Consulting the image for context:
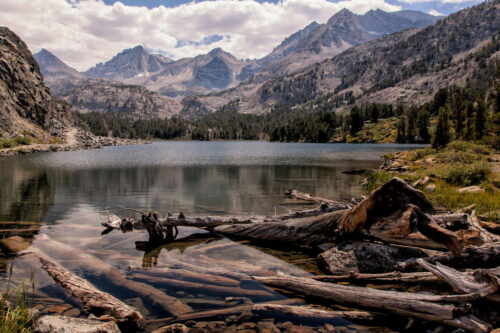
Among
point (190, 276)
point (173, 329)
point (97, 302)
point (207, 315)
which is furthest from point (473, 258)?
point (97, 302)

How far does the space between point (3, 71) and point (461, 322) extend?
632ft

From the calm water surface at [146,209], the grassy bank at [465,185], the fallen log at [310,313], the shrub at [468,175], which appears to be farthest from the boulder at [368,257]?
the shrub at [468,175]

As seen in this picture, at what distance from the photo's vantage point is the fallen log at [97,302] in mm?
8594

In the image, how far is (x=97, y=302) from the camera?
9.14 meters

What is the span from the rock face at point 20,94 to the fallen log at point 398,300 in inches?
5732

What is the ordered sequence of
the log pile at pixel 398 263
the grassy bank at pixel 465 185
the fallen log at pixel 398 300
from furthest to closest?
the grassy bank at pixel 465 185 < the log pile at pixel 398 263 < the fallen log at pixel 398 300

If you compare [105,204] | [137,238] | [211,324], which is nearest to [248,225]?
[137,238]

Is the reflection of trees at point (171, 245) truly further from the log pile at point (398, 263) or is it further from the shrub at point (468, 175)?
the shrub at point (468, 175)

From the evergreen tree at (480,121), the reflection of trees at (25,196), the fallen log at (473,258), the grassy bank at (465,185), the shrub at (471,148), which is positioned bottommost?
the reflection of trees at (25,196)

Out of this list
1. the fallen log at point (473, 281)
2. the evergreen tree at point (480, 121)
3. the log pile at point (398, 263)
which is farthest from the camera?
the evergreen tree at point (480, 121)

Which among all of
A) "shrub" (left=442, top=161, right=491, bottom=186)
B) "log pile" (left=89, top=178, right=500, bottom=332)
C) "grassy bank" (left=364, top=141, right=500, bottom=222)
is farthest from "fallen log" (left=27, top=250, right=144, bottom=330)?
"shrub" (left=442, top=161, right=491, bottom=186)

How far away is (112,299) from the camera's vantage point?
9.38 meters

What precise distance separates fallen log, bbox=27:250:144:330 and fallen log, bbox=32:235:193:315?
3.06ft

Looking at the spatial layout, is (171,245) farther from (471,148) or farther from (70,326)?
(471,148)
